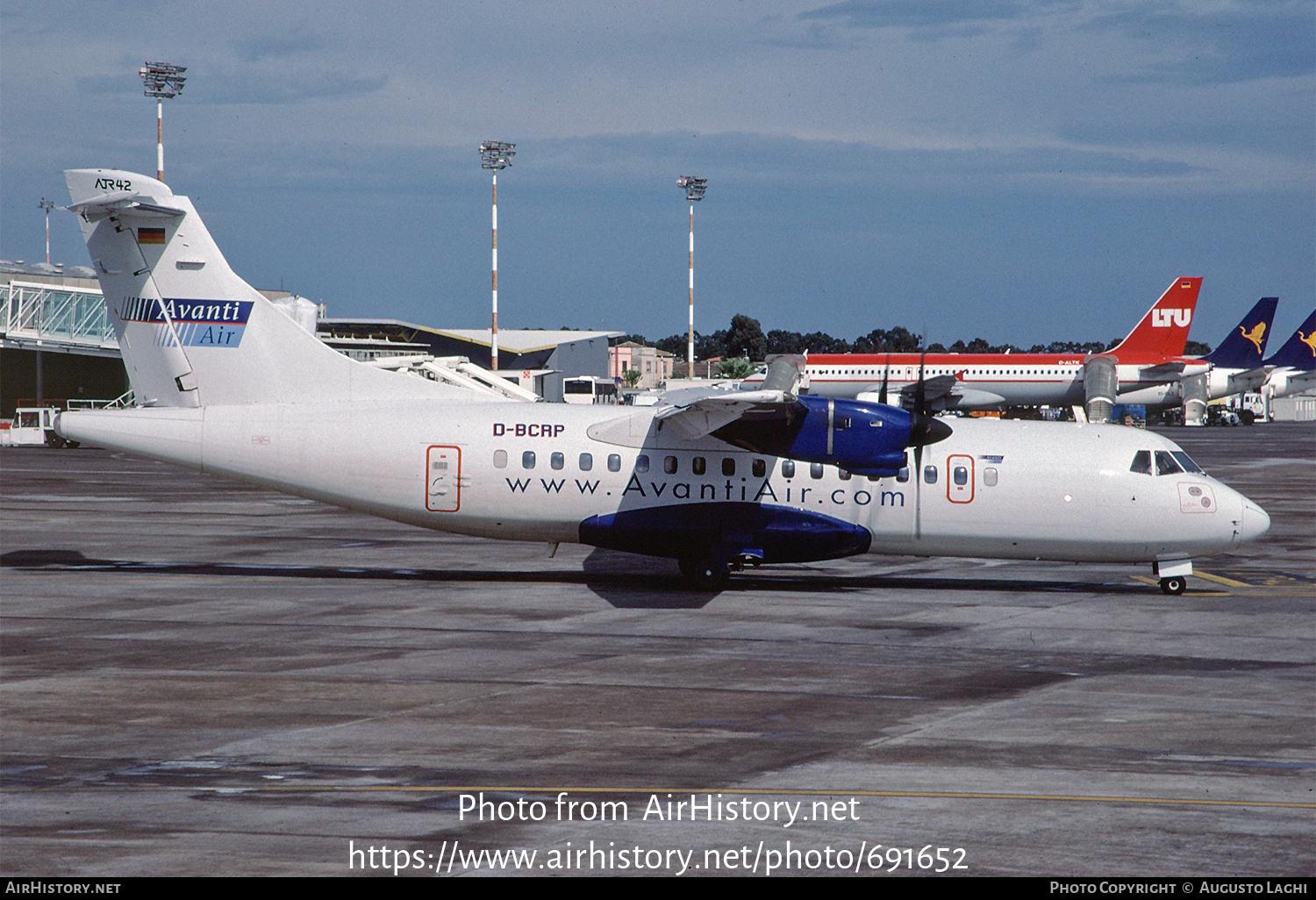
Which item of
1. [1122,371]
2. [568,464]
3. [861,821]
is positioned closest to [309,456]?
[568,464]

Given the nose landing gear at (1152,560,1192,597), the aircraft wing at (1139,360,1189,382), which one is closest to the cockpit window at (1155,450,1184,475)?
the nose landing gear at (1152,560,1192,597)

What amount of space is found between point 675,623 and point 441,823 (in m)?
10.3

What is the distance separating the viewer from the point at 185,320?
2319cm

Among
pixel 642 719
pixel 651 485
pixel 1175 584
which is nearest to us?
pixel 642 719

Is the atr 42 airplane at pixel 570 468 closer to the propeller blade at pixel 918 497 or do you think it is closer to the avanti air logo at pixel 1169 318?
the propeller blade at pixel 918 497

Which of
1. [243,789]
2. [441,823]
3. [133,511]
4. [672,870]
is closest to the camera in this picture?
[672,870]

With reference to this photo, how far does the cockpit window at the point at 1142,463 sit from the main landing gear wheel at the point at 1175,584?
2197 millimetres

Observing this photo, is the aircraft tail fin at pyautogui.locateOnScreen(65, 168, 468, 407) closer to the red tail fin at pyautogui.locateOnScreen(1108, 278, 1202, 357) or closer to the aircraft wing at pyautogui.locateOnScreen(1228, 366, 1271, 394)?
the red tail fin at pyautogui.locateOnScreen(1108, 278, 1202, 357)

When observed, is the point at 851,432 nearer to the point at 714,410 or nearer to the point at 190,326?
the point at 714,410

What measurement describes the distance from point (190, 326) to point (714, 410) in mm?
10511

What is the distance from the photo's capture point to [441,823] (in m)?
9.70

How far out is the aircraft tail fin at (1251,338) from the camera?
93500mm

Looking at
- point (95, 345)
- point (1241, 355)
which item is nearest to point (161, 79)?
point (95, 345)

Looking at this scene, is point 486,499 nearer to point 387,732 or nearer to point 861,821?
point 387,732
